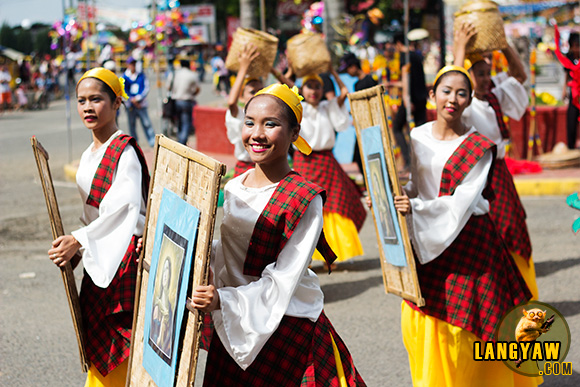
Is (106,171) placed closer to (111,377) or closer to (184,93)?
(111,377)

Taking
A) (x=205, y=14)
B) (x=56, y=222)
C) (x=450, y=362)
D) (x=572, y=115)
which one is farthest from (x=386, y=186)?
(x=205, y=14)

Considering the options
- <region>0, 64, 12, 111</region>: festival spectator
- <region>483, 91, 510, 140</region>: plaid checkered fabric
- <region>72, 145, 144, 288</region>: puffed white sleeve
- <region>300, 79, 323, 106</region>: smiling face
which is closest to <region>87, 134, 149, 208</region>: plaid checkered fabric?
<region>72, 145, 144, 288</region>: puffed white sleeve

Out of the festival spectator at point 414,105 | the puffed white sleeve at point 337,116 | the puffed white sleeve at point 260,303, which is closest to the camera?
the puffed white sleeve at point 260,303

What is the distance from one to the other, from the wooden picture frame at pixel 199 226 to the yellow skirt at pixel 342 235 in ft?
13.1

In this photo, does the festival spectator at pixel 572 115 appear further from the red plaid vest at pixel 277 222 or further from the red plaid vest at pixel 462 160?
the red plaid vest at pixel 277 222

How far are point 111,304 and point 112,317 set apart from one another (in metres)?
0.07

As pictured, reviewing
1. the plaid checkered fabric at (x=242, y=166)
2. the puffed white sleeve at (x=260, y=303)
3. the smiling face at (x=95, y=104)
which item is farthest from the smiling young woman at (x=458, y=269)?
the plaid checkered fabric at (x=242, y=166)

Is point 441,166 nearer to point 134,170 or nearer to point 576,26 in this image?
point 134,170

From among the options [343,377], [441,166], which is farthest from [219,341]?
[441,166]

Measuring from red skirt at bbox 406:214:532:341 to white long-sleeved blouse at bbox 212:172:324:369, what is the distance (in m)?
1.24

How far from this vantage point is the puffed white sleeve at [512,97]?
5.89 meters

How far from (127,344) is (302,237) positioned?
4.16ft

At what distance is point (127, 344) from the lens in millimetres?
3732

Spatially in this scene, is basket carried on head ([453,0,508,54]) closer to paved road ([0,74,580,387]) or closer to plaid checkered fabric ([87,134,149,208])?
paved road ([0,74,580,387])
